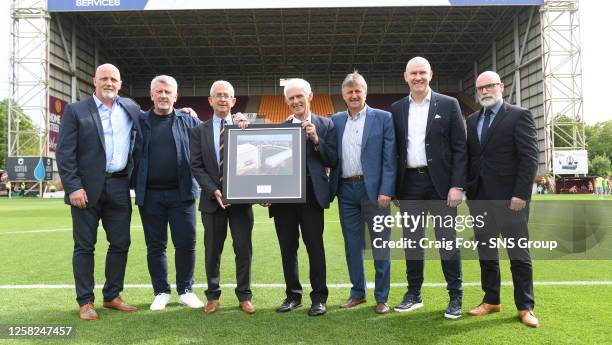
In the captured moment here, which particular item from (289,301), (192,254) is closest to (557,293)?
(289,301)

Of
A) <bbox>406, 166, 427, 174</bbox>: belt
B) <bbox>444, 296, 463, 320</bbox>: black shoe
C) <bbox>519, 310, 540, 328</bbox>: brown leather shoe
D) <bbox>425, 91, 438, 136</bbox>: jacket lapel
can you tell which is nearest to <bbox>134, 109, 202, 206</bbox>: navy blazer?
<bbox>406, 166, 427, 174</bbox>: belt

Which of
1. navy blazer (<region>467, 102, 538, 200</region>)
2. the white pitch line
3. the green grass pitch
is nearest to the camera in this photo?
the green grass pitch

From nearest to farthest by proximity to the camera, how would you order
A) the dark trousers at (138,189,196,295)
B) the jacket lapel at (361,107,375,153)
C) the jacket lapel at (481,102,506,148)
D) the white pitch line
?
the jacket lapel at (481,102,506,148), the jacket lapel at (361,107,375,153), the dark trousers at (138,189,196,295), the white pitch line

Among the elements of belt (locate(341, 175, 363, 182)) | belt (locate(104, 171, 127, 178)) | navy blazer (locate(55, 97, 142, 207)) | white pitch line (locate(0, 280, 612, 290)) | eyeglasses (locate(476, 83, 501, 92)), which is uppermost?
eyeglasses (locate(476, 83, 501, 92))

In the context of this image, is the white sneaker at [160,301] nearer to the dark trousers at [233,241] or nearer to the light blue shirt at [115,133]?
the dark trousers at [233,241]

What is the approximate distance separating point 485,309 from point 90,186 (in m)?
3.38

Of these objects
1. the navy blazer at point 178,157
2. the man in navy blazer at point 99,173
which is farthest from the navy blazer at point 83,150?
the navy blazer at point 178,157

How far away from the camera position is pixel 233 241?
161 inches

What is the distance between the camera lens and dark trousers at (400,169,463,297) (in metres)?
3.80

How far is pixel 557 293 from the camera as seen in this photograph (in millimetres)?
4332

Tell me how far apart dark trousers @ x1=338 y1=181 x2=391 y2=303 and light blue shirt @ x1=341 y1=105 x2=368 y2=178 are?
0.11 m

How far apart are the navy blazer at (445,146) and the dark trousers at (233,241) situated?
1415mm

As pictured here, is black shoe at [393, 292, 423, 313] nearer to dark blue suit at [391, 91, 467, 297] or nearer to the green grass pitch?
the green grass pitch

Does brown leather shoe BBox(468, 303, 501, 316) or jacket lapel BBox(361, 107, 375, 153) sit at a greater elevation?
jacket lapel BBox(361, 107, 375, 153)
